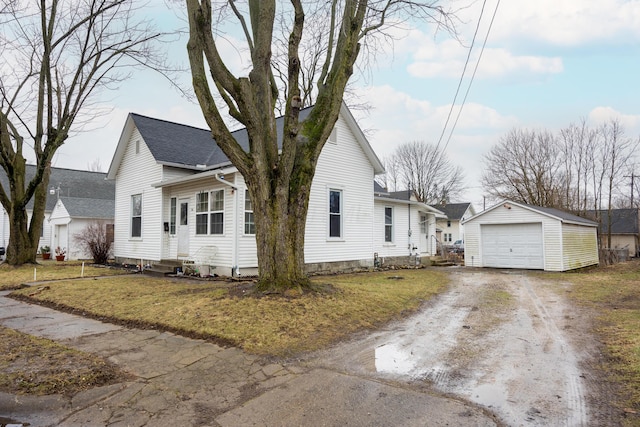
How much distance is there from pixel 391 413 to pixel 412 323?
11.7 ft

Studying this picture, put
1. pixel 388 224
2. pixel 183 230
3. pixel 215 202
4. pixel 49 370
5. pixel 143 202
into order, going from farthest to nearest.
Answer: pixel 388 224
pixel 143 202
pixel 183 230
pixel 215 202
pixel 49 370

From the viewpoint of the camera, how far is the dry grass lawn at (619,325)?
4062 mm

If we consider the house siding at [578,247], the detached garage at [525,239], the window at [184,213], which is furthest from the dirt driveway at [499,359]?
the house siding at [578,247]

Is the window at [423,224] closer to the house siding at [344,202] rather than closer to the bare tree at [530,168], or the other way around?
the house siding at [344,202]

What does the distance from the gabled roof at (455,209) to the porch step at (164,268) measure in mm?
38482

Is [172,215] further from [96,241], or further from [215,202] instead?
[96,241]

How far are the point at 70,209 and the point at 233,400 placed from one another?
23549 mm

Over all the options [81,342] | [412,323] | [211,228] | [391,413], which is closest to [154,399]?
[391,413]

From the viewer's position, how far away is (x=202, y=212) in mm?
13273

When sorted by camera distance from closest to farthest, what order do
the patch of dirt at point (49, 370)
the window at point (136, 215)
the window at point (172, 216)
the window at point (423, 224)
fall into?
the patch of dirt at point (49, 370) < the window at point (172, 216) < the window at point (136, 215) < the window at point (423, 224)

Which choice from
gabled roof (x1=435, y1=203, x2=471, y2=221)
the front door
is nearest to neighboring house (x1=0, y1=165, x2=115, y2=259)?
the front door

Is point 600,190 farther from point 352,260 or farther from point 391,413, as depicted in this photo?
point 391,413

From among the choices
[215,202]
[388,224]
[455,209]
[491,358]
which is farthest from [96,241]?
[455,209]

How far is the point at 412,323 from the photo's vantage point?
677 cm
